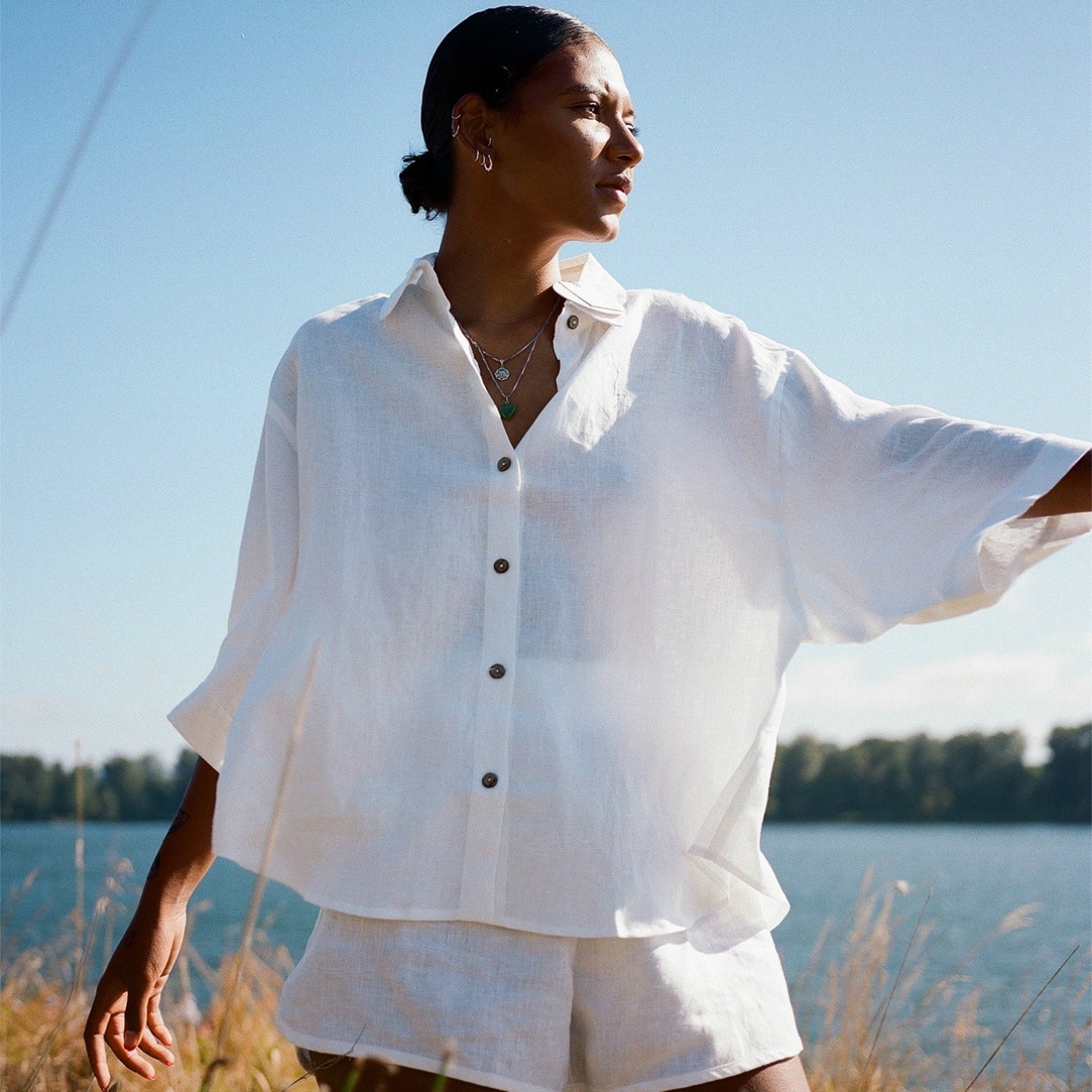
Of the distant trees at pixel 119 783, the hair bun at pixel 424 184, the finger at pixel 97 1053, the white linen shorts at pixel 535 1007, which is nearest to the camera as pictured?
the white linen shorts at pixel 535 1007

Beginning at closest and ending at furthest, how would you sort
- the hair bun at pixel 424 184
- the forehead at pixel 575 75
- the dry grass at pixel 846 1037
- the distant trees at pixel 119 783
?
the forehead at pixel 575 75
the hair bun at pixel 424 184
the dry grass at pixel 846 1037
the distant trees at pixel 119 783

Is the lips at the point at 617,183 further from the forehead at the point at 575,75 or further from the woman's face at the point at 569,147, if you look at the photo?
the forehead at the point at 575,75

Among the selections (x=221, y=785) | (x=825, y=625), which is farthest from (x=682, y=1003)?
(x=221, y=785)

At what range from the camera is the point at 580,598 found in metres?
1.38

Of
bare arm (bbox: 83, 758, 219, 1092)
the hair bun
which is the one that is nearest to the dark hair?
the hair bun

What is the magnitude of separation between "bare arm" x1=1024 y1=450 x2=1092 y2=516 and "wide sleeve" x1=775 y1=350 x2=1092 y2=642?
16mm

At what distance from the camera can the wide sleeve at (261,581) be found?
5.17ft

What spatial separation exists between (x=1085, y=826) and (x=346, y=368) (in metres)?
55.1

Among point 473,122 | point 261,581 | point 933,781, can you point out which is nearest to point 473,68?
point 473,122

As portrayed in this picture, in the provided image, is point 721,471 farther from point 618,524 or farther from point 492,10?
point 492,10

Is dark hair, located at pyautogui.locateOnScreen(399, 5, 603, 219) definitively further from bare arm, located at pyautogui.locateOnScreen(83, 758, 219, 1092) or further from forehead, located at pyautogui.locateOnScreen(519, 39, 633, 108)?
bare arm, located at pyautogui.locateOnScreen(83, 758, 219, 1092)

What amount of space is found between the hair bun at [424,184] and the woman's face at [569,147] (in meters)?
0.17

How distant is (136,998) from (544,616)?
2.40 feet

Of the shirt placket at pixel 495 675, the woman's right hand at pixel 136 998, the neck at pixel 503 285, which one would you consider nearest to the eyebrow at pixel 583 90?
the neck at pixel 503 285
